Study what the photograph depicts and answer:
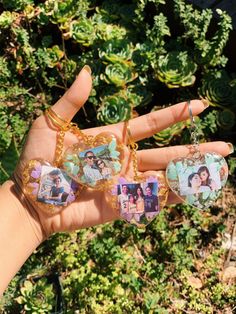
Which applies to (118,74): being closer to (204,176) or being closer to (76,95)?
(76,95)

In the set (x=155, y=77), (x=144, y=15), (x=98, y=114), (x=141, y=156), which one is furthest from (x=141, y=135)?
(x=144, y=15)

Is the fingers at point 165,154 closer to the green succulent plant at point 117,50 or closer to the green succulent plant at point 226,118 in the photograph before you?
the green succulent plant at point 226,118

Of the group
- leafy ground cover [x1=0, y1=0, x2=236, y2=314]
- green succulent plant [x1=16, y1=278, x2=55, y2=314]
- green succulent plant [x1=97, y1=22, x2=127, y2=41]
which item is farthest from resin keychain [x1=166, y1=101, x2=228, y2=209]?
green succulent plant [x1=97, y1=22, x2=127, y2=41]

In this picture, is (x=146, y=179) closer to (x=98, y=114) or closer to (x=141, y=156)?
(x=141, y=156)

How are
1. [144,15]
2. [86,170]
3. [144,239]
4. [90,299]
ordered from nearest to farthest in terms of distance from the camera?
[86,170], [90,299], [144,239], [144,15]

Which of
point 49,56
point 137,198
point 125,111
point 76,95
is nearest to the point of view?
point 76,95

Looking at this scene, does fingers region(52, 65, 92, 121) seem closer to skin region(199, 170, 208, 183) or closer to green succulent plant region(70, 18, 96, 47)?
skin region(199, 170, 208, 183)

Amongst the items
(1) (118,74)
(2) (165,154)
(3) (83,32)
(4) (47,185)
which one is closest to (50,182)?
(4) (47,185)
